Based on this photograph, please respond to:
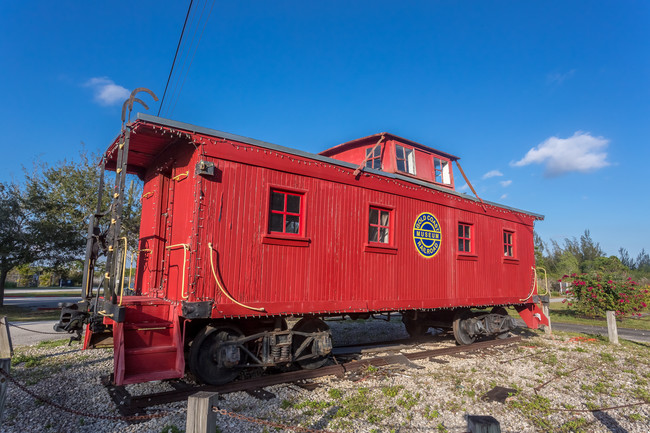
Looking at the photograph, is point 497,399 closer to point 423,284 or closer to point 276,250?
point 423,284

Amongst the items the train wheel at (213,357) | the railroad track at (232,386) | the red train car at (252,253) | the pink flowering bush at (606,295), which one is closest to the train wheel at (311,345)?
the red train car at (252,253)

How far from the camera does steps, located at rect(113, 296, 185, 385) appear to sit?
4781mm

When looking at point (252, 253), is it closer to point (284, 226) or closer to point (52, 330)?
point (284, 226)

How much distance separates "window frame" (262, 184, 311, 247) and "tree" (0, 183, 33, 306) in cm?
1609

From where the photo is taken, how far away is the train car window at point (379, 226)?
308 inches

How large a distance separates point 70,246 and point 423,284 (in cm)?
1694

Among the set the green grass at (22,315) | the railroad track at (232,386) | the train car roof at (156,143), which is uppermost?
the train car roof at (156,143)

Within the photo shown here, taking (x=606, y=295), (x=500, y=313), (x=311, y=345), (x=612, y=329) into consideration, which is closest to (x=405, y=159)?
(x=311, y=345)

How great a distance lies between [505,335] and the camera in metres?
11.1

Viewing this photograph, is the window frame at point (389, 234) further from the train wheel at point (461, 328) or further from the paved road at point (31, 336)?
the paved road at point (31, 336)

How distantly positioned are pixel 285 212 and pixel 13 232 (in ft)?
54.3

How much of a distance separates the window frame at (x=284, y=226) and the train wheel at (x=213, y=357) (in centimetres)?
161

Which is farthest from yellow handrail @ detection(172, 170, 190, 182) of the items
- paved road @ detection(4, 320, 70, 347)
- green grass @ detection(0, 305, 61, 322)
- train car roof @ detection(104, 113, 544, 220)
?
green grass @ detection(0, 305, 61, 322)

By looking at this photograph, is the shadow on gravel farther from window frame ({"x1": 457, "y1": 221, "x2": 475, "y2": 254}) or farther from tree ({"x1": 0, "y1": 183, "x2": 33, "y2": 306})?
tree ({"x1": 0, "y1": 183, "x2": 33, "y2": 306})
